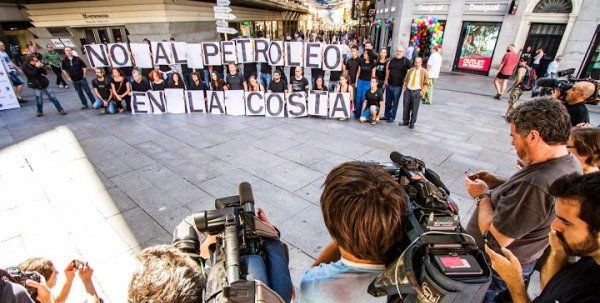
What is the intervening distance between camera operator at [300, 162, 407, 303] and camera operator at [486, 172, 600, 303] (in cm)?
77

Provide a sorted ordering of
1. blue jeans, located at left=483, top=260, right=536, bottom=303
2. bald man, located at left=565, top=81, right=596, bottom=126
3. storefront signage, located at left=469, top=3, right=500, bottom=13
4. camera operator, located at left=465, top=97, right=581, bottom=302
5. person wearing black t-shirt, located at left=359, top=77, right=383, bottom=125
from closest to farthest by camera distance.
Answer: camera operator, located at left=465, top=97, right=581, bottom=302
blue jeans, located at left=483, top=260, right=536, bottom=303
bald man, located at left=565, top=81, right=596, bottom=126
person wearing black t-shirt, located at left=359, top=77, right=383, bottom=125
storefront signage, located at left=469, top=3, right=500, bottom=13

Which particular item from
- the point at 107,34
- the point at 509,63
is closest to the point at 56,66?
the point at 107,34

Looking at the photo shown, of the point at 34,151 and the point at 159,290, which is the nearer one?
the point at 159,290

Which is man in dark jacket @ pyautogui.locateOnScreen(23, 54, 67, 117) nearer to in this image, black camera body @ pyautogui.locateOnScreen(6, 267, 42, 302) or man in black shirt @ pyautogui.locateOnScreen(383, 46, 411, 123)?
black camera body @ pyautogui.locateOnScreen(6, 267, 42, 302)

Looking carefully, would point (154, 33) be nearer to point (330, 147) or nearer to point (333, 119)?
→ point (333, 119)

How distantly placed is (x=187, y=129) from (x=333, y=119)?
12.8 ft

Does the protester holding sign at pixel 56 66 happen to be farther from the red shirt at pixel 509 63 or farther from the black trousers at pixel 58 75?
the red shirt at pixel 509 63

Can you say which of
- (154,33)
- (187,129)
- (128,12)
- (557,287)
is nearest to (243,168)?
(187,129)

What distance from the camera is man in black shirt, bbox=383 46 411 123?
696cm

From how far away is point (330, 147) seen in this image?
6.09 meters

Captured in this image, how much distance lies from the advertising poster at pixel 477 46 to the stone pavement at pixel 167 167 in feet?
24.9

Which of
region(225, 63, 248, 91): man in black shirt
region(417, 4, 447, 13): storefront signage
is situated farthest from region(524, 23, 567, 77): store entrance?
region(225, 63, 248, 91): man in black shirt

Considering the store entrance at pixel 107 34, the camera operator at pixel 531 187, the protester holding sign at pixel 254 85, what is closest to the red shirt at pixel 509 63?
the protester holding sign at pixel 254 85

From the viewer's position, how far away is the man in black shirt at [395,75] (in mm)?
6961
